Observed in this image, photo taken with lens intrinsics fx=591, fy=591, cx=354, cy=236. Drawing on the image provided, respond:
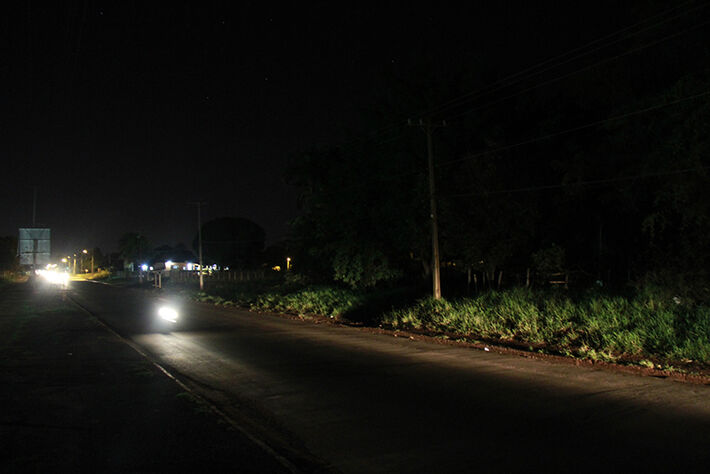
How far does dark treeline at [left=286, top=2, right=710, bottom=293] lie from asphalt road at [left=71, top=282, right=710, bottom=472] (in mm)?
9203

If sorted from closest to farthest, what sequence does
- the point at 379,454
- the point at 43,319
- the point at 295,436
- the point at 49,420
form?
the point at 379,454
the point at 295,436
the point at 49,420
the point at 43,319

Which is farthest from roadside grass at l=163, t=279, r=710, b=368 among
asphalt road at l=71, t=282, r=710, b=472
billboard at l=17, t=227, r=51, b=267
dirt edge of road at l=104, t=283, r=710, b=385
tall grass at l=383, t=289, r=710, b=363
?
billboard at l=17, t=227, r=51, b=267

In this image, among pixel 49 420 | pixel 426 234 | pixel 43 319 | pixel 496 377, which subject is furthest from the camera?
pixel 426 234

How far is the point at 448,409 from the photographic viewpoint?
826cm

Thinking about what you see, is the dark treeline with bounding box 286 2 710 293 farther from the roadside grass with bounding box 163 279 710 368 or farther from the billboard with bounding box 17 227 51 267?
the billboard with bounding box 17 227 51 267

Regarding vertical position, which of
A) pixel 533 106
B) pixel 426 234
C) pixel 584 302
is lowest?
pixel 584 302

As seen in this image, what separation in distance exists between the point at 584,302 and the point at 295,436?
12.3 meters

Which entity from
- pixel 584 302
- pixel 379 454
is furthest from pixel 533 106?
pixel 379 454

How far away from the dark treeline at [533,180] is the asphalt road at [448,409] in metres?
9.20

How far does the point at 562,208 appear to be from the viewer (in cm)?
2745

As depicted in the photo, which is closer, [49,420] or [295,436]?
[295,436]

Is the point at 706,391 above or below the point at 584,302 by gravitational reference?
below

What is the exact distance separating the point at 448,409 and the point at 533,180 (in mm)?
20474

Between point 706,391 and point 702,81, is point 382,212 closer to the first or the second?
point 702,81
